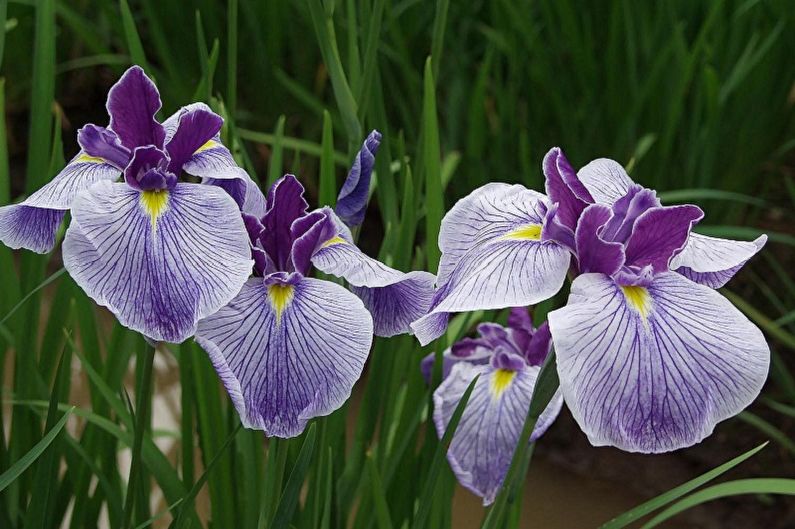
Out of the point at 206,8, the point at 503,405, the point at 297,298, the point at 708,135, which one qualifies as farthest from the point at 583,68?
the point at 297,298

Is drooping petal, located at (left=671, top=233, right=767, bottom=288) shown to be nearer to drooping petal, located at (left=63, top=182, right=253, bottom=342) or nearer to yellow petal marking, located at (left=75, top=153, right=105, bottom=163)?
drooping petal, located at (left=63, top=182, right=253, bottom=342)

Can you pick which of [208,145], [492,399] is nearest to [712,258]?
[492,399]

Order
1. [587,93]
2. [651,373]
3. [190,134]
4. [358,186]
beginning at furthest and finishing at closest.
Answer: [587,93] → [358,186] → [190,134] → [651,373]

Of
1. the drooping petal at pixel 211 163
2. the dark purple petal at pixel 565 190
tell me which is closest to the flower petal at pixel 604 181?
the dark purple petal at pixel 565 190

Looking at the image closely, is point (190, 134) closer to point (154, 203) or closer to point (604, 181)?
point (154, 203)

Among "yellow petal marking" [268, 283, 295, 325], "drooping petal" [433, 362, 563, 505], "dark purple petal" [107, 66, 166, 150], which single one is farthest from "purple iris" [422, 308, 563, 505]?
"dark purple petal" [107, 66, 166, 150]
